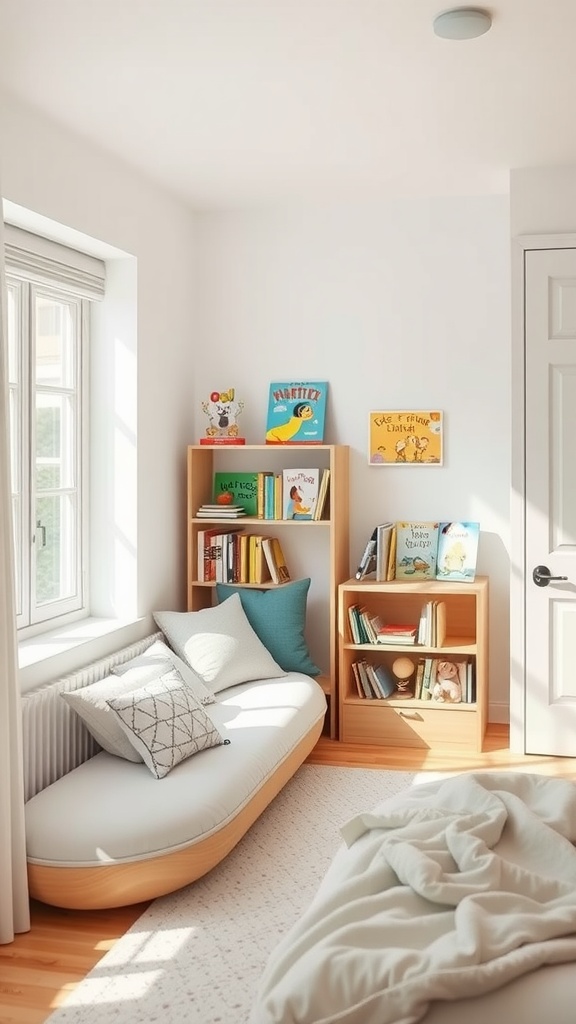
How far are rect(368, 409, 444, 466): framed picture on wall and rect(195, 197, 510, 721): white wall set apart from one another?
0.15 feet

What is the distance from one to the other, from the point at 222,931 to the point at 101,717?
A: 2.86 ft

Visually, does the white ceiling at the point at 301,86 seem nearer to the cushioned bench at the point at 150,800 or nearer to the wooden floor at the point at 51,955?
the cushioned bench at the point at 150,800

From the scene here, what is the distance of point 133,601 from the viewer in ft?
14.5

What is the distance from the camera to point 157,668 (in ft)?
12.5

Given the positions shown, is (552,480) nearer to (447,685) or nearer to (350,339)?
(447,685)

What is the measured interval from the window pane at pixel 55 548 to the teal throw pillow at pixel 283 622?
0.88 meters

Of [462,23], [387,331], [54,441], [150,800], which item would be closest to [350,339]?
[387,331]

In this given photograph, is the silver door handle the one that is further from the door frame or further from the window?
the window

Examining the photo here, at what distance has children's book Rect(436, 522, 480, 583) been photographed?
4.70 meters

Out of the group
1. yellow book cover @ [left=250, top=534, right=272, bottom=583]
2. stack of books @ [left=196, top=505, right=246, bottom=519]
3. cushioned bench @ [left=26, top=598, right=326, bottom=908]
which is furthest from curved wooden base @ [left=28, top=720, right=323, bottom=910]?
stack of books @ [left=196, top=505, right=246, bottom=519]

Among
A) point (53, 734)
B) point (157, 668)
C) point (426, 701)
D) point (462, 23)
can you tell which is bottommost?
point (426, 701)

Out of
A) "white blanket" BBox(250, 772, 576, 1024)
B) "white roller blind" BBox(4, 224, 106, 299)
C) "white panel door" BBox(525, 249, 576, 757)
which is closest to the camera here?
"white blanket" BBox(250, 772, 576, 1024)

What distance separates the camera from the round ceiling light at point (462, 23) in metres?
2.76

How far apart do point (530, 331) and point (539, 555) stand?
39.1 inches
